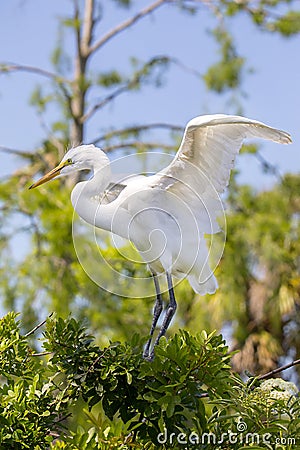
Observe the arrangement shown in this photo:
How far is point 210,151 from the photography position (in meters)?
2.15

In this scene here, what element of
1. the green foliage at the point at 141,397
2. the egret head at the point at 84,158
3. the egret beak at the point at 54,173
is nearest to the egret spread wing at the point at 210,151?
the egret head at the point at 84,158

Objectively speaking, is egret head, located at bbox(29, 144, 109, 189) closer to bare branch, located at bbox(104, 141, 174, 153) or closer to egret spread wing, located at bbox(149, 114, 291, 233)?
egret spread wing, located at bbox(149, 114, 291, 233)

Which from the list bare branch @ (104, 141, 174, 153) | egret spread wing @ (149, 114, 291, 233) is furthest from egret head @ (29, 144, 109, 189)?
bare branch @ (104, 141, 174, 153)

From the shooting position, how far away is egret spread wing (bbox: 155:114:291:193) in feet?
6.75

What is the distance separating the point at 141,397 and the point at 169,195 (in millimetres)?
650

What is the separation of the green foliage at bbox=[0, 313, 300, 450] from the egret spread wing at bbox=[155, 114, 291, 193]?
21.0 inches

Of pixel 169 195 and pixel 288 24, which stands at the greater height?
pixel 288 24

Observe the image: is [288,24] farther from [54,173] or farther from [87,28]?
[54,173]

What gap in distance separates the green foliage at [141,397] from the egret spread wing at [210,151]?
53cm

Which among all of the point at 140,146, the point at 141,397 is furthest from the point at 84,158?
the point at 140,146

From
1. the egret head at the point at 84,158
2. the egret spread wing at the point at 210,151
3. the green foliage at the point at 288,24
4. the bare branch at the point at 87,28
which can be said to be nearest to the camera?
the egret spread wing at the point at 210,151

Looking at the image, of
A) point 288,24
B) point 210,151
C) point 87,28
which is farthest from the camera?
point 87,28

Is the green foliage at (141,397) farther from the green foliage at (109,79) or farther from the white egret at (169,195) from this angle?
the green foliage at (109,79)

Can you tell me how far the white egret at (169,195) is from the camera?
7.00 ft
